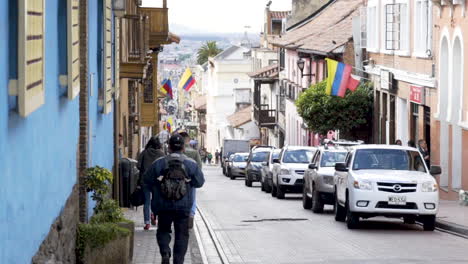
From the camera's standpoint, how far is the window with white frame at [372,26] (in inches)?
1741

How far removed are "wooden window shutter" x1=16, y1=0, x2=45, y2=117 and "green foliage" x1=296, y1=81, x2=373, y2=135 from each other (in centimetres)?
3827

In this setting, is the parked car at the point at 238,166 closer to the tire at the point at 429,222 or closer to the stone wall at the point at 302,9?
the stone wall at the point at 302,9

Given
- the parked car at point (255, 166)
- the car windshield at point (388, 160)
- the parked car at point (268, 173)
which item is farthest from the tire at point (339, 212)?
the parked car at point (255, 166)

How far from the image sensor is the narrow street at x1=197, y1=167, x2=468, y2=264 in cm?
1570

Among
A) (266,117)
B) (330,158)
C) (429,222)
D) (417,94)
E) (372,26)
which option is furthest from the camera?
(266,117)

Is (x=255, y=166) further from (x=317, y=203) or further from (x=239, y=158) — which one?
(x=317, y=203)

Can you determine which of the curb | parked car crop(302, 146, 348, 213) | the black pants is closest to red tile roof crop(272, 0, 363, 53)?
parked car crop(302, 146, 348, 213)

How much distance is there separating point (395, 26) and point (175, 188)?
1177 inches

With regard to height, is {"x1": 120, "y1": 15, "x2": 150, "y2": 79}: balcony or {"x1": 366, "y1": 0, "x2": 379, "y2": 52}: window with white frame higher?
{"x1": 366, "y1": 0, "x2": 379, "y2": 52}: window with white frame

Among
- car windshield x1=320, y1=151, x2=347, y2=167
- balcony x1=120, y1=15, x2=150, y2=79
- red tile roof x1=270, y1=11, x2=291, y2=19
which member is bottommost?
car windshield x1=320, y1=151, x2=347, y2=167

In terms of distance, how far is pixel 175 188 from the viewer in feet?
38.8

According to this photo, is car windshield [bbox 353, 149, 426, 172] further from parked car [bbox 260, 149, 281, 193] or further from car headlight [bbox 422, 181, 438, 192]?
parked car [bbox 260, 149, 281, 193]

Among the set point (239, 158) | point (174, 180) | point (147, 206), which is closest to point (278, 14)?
point (239, 158)

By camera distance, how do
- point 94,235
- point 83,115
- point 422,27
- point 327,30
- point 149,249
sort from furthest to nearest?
point 327,30 < point 422,27 < point 149,249 < point 83,115 < point 94,235
